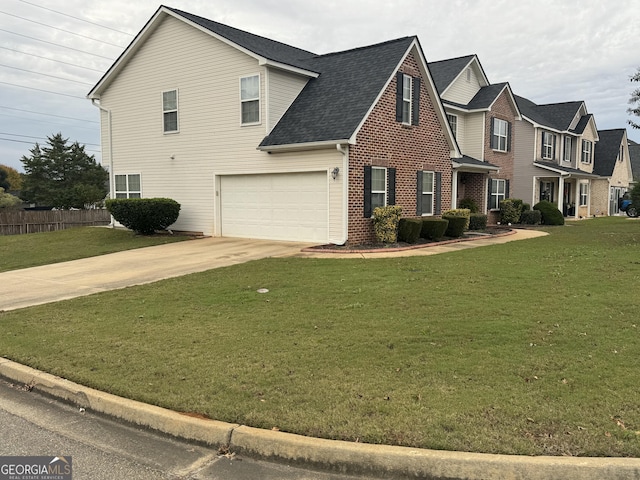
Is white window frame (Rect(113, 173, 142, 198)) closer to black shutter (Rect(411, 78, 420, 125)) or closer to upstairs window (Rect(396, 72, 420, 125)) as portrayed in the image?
upstairs window (Rect(396, 72, 420, 125))

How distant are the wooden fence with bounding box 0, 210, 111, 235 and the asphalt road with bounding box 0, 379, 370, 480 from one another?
2310 cm

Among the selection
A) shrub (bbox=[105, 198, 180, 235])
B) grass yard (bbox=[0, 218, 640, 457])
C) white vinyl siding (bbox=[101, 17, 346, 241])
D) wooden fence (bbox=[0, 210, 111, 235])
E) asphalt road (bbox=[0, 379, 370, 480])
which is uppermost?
white vinyl siding (bbox=[101, 17, 346, 241])

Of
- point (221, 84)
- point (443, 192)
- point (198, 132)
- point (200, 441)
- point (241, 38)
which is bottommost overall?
point (200, 441)

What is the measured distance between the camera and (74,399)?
477 centimetres

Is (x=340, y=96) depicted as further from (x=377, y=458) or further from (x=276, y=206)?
(x=377, y=458)

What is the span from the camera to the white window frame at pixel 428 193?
1853cm

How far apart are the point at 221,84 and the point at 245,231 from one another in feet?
17.1

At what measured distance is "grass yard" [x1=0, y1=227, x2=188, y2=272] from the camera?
14.4 metres

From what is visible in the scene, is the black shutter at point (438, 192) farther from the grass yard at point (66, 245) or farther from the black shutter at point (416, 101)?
the grass yard at point (66, 245)

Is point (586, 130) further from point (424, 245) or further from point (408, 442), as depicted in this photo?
point (408, 442)

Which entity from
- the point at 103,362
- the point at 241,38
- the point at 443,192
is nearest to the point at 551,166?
the point at 443,192

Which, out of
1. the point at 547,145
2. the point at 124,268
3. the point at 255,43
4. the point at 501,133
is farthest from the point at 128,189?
the point at 547,145

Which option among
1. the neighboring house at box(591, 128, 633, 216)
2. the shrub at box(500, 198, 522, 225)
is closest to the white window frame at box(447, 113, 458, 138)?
the shrub at box(500, 198, 522, 225)

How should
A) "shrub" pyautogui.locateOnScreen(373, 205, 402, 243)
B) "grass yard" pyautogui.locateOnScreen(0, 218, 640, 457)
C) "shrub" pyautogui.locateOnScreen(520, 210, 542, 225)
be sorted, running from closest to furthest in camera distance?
1. "grass yard" pyautogui.locateOnScreen(0, 218, 640, 457)
2. "shrub" pyautogui.locateOnScreen(373, 205, 402, 243)
3. "shrub" pyautogui.locateOnScreen(520, 210, 542, 225)
